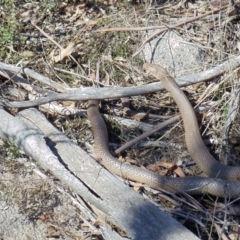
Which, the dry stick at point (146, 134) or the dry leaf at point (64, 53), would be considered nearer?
the dry stick at point (146, 134)

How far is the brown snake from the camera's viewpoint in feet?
16.5

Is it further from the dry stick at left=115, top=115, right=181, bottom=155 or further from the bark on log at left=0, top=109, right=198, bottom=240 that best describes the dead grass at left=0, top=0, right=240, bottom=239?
the bark on log at left=0, top=109, right=198, bottom=240

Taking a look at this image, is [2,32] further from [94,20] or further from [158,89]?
[158,89]

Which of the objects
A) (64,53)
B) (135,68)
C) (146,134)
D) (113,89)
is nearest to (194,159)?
(146,134)

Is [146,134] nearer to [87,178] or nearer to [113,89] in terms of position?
[113,89]

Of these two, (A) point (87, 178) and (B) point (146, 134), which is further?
(B) point (146, 134)

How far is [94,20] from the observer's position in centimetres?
692

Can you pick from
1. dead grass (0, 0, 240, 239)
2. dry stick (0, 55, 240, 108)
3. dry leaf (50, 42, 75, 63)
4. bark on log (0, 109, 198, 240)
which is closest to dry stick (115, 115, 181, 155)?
dead grass (0, 0, 240, 239)

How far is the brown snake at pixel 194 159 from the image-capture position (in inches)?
198

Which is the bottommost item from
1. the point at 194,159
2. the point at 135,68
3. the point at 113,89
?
the point at 194,159

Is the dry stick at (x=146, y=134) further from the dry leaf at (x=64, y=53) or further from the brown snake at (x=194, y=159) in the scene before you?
the dry leaf at (x=64, y=53)

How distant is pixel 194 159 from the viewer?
543 cm

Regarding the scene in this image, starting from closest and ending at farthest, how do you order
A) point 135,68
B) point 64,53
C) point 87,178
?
point 87,178, point 135,68, point 64,53

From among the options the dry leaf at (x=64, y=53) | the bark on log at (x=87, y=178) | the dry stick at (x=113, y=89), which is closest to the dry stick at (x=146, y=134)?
the dry stick at (x=113, y=89)
